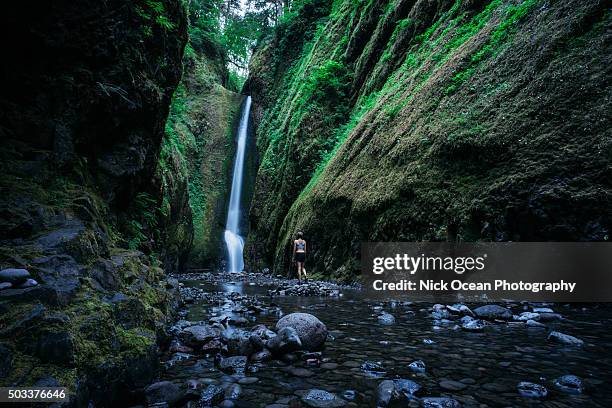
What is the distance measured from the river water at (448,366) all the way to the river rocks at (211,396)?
5.6 inches

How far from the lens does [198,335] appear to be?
3760 millimetres

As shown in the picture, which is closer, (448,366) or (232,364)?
(448,366)

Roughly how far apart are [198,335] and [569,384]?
3.40 metres

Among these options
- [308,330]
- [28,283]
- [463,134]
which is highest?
[463,134]

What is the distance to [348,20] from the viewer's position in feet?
64.0

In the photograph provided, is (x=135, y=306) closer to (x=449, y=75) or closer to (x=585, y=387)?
(x=585, y=387)

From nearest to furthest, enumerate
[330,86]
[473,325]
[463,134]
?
[473,325], [463,134], [330,86]

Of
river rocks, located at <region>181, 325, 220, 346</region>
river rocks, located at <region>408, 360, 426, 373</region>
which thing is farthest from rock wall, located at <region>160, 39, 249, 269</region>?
river rocks, located at <region>408, 360, 426, 373</region>

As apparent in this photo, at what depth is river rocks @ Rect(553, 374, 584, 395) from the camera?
237cm

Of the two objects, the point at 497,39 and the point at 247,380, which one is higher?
the point at 497,39

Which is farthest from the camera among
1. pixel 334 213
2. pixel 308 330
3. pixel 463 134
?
pixel 334 213

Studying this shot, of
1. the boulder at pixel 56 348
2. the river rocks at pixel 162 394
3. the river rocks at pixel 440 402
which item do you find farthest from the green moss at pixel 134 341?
the river rocks at pixel 440 402

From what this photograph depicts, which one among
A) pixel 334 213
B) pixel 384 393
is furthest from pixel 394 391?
pixel 334 213

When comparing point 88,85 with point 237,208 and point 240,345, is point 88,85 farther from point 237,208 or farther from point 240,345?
point 237,208
